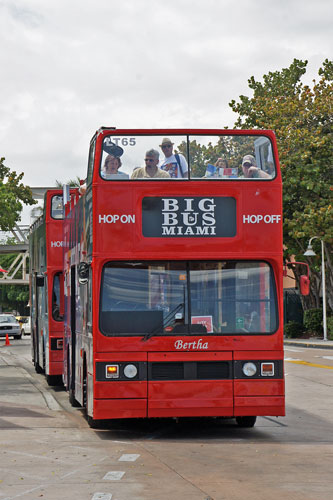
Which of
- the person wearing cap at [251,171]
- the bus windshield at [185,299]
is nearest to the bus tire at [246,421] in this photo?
the bus windshield at [185,299]

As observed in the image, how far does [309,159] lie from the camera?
43531mm

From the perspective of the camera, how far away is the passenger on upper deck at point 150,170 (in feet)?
41.2

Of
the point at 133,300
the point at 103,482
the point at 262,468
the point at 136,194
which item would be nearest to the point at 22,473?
the point at 103,482

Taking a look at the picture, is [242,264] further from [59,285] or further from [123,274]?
[59,285]

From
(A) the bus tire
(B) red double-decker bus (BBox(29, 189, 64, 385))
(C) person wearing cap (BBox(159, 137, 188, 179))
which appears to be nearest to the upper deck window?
(C) person wearing cap (BBox(159, 137, 188, 179))

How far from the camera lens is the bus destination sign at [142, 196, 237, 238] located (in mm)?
12414

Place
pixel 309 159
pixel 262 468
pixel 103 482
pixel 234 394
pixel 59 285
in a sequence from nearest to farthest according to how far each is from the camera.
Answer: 1. pixel 103 482
2. pixel 262 468
3. pixel 234 394
4. pixel 59 285
5. pixel 309 159

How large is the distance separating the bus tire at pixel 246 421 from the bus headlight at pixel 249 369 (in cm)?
138

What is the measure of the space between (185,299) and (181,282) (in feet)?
0.74

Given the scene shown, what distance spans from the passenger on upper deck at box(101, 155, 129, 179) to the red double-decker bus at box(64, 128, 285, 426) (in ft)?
0.06

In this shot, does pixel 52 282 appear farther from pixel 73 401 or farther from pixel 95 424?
pixel 95 424

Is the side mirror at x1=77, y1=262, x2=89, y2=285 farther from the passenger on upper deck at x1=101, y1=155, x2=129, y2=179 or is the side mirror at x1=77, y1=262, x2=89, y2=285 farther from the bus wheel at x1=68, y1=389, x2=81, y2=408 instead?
the bus wheel at x1=68, y1=389, x2=81, y2=408

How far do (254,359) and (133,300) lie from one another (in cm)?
171

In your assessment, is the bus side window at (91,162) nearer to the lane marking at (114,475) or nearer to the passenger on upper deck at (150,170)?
the passenger on upper deck at (150,170)
